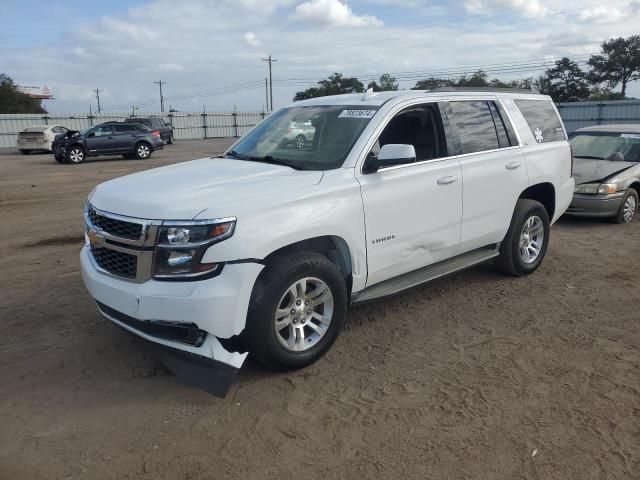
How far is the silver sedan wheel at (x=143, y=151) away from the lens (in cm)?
2430

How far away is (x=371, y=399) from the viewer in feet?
11.8

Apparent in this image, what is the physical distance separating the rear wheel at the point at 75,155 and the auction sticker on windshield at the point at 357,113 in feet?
67.7

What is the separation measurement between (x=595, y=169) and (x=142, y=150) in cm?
1994

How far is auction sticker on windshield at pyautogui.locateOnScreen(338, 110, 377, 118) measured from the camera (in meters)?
4.50

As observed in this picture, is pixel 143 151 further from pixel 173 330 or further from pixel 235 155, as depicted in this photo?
pixel 173 330

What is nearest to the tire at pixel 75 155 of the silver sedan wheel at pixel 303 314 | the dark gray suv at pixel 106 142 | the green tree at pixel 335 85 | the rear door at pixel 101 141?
the dark gray suv at pixel 106 142

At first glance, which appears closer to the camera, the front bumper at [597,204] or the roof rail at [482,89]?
the roof rail at [482,89]

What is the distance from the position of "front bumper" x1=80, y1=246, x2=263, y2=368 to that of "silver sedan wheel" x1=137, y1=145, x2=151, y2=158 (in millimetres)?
22128

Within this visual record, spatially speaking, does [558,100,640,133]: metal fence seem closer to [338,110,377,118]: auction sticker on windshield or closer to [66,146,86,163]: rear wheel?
[66,146,86,163]: rear wheel

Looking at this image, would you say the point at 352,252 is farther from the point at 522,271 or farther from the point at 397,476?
the point at 522,271

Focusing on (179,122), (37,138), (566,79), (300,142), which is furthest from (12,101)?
(300,142)

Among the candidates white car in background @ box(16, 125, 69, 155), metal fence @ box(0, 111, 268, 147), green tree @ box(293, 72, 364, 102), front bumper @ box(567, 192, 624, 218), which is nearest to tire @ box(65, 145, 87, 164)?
white car in background @ box(16, 125, 69, 155)

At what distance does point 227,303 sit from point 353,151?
160 centimetres

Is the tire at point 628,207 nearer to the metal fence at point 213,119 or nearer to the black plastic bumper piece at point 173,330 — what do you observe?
the black plastic bumper piece at point 173,330
